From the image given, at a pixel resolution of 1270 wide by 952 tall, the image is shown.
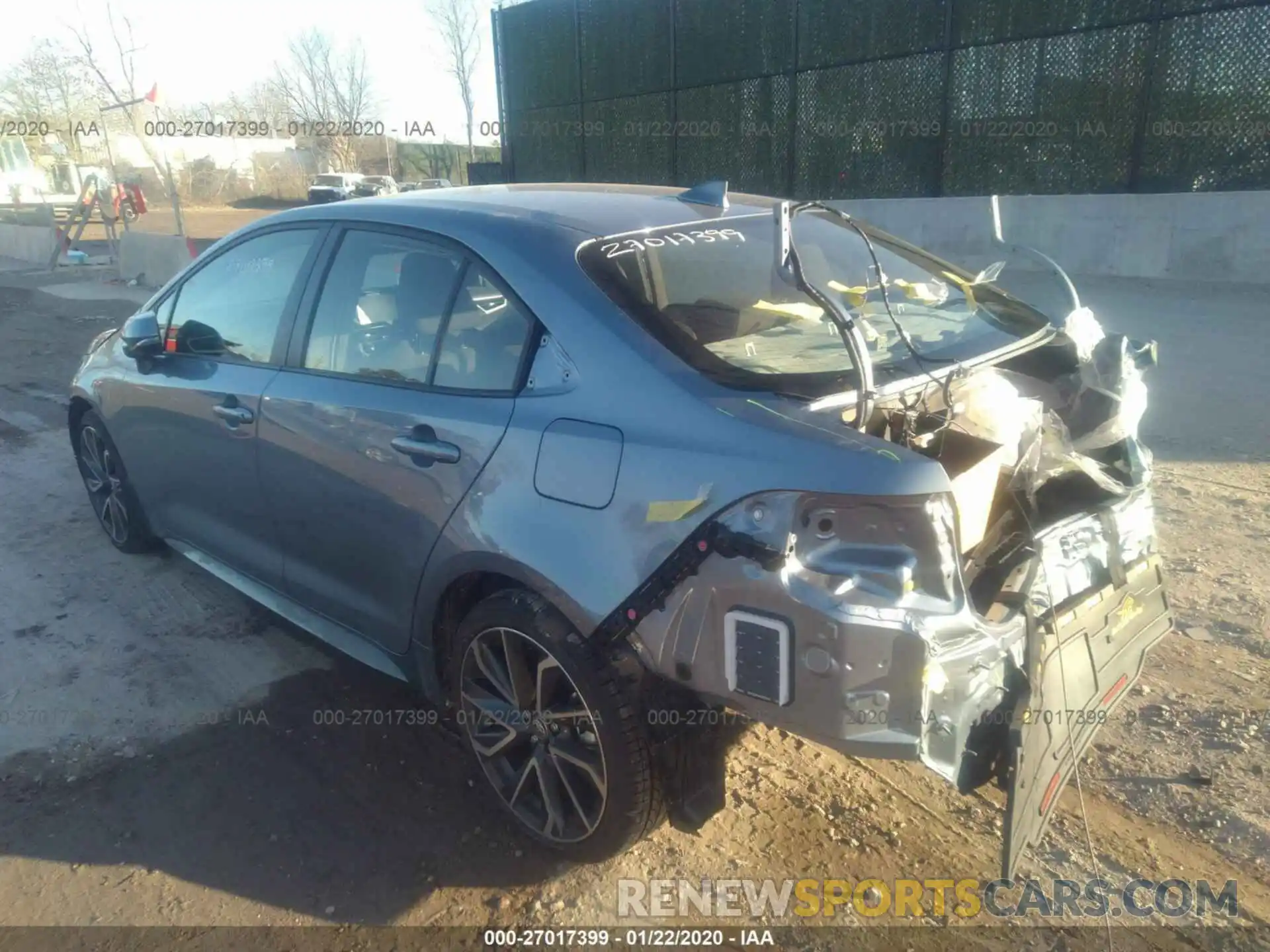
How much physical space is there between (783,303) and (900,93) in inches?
449

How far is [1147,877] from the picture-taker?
8.20ft

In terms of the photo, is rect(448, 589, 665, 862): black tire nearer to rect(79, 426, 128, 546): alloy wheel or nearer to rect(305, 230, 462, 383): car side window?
rect(305, 230, 462, 383): car side window

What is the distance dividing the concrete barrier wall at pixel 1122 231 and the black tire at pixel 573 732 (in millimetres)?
9012

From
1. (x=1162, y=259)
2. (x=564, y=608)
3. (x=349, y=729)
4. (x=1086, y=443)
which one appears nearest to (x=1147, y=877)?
(x=1086, y=443)

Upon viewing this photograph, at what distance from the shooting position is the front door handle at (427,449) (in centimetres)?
258

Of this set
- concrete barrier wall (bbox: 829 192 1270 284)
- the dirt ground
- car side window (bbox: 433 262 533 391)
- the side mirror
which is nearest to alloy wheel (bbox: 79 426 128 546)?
the dirt ground

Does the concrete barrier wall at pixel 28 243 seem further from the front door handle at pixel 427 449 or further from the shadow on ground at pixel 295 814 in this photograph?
the front door handle at pixel 427 449

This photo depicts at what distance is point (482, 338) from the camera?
2.66 meters

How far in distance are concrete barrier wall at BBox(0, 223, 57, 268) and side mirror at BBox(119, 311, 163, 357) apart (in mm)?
17754

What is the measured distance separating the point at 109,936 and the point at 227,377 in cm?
192

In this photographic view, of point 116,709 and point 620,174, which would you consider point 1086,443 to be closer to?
point 116,709

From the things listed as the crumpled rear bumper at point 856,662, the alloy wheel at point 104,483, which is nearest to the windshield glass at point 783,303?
the crumpled rear bumper at point 856,662

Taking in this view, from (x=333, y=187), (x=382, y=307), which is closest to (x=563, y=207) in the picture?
(x=382, y=307)

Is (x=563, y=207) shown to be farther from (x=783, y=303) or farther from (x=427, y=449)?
(x=427, y=449)
